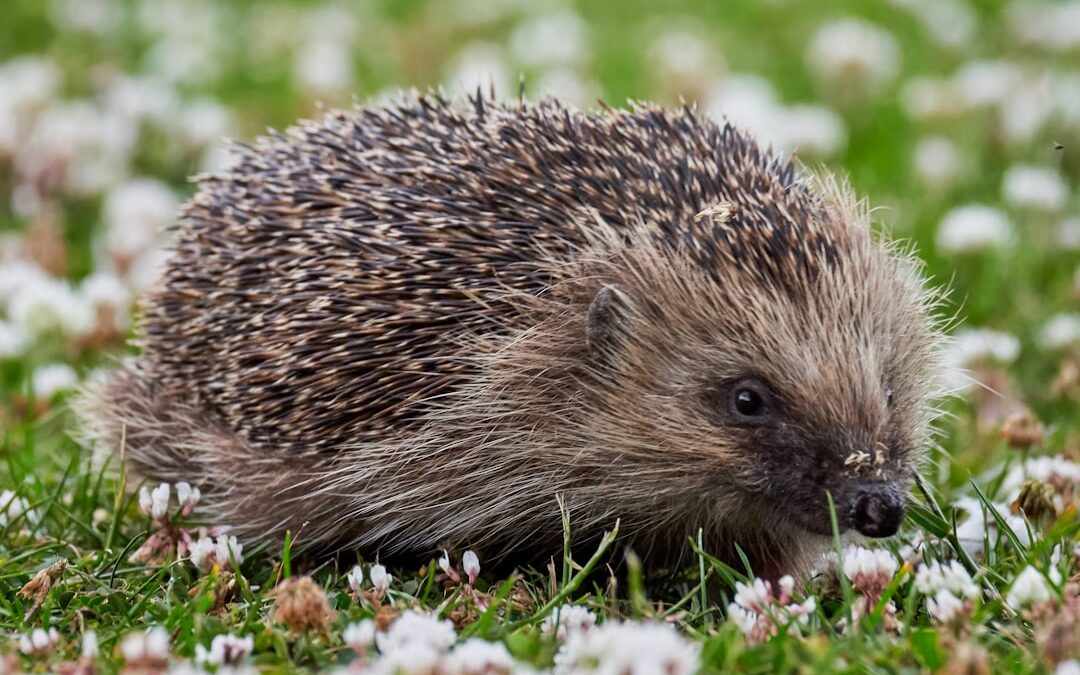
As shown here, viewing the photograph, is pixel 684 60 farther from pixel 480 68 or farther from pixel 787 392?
pixel 787 392

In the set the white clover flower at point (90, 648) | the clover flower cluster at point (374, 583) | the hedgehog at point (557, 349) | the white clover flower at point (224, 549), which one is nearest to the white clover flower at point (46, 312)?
the hedgehog at point (557, 349)

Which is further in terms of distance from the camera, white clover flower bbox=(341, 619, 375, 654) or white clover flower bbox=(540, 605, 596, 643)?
white clover flower bbox=(540, 605, 596, 643)

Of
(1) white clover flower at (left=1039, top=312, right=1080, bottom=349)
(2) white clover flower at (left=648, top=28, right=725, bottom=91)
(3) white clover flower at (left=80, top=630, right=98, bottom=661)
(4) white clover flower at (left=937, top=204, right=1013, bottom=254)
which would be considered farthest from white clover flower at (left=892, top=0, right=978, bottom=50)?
(3) white clover flower at (left=80, top=630, right=98, bottom=661)

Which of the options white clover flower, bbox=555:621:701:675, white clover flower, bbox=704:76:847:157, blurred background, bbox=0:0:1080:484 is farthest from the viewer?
white clover flower, bbox=704:76:847:157

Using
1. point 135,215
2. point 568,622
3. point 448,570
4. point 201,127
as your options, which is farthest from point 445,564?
point 201,127

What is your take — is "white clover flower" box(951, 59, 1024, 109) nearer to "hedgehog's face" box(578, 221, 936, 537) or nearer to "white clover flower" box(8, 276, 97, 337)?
"hedgehog's face" box(578, 221, 936, 537)

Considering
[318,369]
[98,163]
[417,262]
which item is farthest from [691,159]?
[98,163]

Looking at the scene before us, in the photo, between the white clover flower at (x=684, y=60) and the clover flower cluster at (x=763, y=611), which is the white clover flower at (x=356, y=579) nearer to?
the clover flower cluster at (x=763, y=611)

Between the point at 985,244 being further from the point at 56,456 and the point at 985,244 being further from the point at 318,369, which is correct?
the point at 56,456
